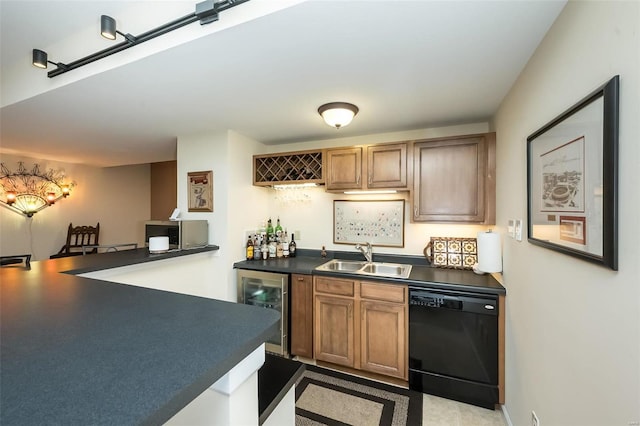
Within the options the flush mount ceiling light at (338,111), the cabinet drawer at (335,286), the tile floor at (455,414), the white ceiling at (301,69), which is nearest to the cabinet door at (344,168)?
the white ceiling at (301,69)

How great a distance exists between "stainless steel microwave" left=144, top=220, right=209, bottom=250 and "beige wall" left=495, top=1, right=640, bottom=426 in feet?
8.88

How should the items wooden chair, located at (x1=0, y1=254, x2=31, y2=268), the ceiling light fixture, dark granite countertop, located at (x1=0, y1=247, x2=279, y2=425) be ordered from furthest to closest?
wooden chair, located at (x1=0, y1=254, x2=31, y2=268) < the ceiling light fixture < dark granite countertop, located at (x1=0, y1=247, x2=279, y2=425)

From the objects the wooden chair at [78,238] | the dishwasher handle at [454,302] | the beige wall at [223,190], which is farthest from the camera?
the wooden chair at [78,238]

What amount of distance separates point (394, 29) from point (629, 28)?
79 cm

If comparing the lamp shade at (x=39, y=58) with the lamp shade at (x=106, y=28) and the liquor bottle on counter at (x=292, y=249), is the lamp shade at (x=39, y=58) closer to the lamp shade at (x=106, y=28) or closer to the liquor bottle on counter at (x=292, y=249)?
the lamp shade at (x=106, y=28)

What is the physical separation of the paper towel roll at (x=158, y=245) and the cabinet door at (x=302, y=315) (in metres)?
1.20

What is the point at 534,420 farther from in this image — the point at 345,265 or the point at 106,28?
the point at 106,28

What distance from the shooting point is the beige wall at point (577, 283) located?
0.75 metres

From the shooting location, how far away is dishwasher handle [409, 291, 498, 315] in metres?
1.90

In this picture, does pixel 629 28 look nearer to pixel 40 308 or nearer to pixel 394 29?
pixel 394 29

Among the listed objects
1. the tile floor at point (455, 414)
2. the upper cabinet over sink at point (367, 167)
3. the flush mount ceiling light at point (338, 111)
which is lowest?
the tile floor at point (455, 414)

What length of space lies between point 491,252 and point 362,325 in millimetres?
1190

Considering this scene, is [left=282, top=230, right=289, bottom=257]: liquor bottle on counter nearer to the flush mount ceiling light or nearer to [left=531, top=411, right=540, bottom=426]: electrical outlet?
the flush mount ceiling light

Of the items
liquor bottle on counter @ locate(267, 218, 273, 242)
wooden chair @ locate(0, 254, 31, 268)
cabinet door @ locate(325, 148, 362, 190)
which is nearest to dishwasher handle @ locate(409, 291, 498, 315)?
cabinet door @ locate(325, 148, 362, 190)
